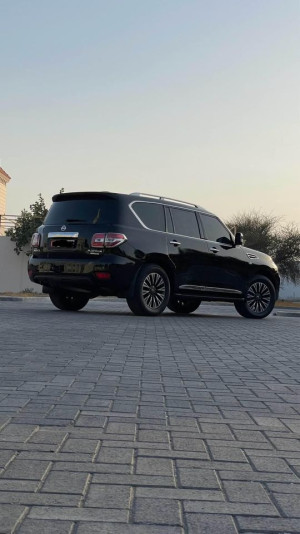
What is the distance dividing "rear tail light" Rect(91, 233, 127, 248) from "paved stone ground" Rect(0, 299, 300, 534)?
4069 mm

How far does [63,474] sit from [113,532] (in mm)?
721

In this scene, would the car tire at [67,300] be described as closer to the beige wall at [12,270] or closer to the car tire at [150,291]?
the car tire at [150,291]

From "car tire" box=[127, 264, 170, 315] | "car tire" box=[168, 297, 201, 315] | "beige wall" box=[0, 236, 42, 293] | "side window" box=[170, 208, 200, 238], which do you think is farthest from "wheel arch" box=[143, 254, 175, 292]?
"beige wall" box=[0, 236, 42, 293]

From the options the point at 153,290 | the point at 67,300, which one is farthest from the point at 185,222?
the point at 67,300

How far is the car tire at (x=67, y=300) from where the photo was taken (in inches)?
545

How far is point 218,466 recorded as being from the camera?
11.2 feet

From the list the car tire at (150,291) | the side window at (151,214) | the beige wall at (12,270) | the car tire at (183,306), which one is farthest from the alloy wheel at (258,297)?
the beige wall at (12,270)

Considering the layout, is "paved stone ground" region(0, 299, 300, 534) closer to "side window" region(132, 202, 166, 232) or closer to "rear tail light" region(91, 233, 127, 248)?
"rear tail light" region(91, 233, 127, 248)

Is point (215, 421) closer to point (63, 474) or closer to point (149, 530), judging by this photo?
point (63, 474)

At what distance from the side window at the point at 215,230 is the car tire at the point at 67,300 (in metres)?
2.73

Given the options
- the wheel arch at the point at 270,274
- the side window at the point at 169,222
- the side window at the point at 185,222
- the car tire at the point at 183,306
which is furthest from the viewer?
the car tire at the point at 183,306

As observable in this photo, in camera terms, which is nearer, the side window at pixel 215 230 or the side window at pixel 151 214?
the side window at pixel 151 214

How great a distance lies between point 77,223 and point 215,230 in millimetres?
3157

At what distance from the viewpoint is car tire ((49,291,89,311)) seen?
13.9 meters
